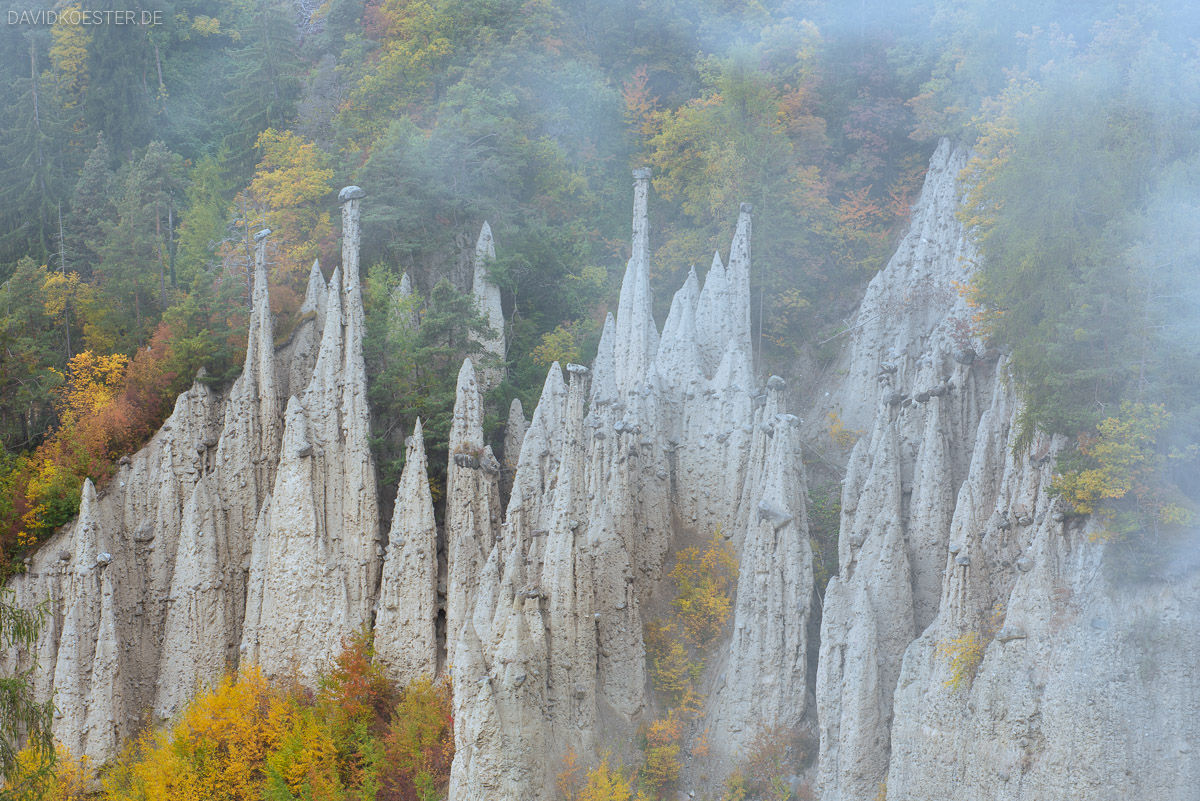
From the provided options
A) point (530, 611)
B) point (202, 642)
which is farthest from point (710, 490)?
point (202, 642)

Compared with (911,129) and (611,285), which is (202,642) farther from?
(911,129)

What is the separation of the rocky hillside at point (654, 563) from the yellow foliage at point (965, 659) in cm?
7

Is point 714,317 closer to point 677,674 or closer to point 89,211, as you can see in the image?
point 677,674

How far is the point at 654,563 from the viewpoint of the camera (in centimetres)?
2845

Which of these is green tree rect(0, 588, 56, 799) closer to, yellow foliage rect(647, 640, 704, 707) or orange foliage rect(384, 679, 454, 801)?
orange foliage rect(384, 679, 454, 801)

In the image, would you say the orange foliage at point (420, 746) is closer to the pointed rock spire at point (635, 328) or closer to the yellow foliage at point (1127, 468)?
the pointed rock spire at point (635, 328)

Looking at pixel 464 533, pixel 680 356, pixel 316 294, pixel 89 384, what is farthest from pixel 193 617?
pixel 680 356

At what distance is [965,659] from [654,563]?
9.24 metres

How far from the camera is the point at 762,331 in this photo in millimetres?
35312

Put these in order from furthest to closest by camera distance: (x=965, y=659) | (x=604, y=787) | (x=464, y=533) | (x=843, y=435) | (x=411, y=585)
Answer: (x=843, y=435) → (x=411, y=585) → (x=464, y=533) → (x=604, y=787) → (x=965, y=659)

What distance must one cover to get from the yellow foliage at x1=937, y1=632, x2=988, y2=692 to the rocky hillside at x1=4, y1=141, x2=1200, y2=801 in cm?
7

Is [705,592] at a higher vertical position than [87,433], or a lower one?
lower

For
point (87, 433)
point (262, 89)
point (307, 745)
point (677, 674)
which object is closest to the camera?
point (677, 674)

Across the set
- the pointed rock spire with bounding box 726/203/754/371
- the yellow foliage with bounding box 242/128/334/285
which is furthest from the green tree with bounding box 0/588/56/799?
the pointed rock spire with bounding box 726/203/754/371
